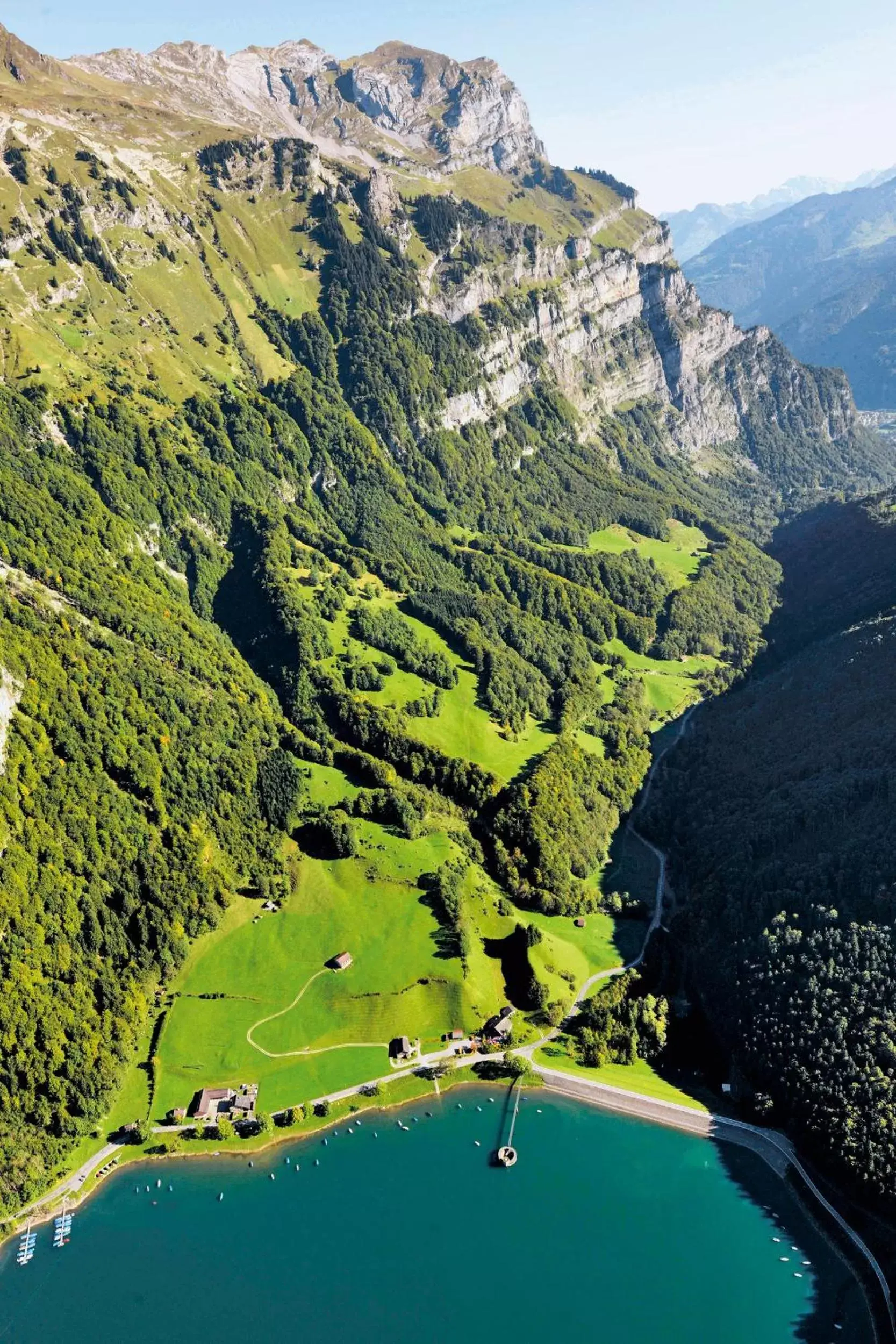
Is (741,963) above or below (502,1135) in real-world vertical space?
above

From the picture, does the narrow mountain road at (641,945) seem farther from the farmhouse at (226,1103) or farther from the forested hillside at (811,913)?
the farmhouse at (226,1103)

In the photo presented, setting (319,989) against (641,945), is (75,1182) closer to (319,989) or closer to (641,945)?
(319,989)

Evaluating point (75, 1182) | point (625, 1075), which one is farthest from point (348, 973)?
point (75, 1182)

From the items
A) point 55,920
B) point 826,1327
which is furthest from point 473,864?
point 826,1327

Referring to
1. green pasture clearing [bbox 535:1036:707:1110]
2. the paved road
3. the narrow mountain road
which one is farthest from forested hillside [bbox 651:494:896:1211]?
the paved road

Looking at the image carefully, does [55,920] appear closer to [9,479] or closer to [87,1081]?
[87,1081]

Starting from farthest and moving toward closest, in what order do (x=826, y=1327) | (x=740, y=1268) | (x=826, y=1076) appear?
(x=826, y=1076), (x=740, y=1268), (x=826, y=1327)
